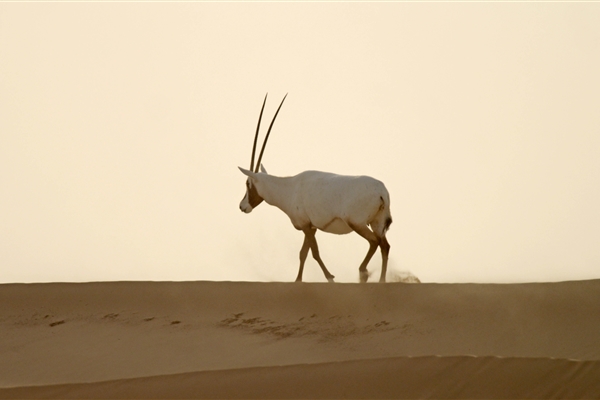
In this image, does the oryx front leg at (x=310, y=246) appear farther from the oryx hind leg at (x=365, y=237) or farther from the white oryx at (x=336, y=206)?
the oryx hind leg at (x=365, y=237)

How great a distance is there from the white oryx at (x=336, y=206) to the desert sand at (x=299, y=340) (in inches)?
68.8

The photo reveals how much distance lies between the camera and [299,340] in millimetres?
8516

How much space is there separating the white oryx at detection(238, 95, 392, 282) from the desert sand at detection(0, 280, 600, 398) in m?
1.75

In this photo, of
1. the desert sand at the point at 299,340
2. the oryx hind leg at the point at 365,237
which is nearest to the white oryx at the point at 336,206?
the oryx hind leg at the point at 365,237

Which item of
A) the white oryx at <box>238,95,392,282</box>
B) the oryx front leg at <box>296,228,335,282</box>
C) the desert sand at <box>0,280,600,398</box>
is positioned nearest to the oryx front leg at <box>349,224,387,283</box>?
the white oryx at <box>238,95,392,282</box>

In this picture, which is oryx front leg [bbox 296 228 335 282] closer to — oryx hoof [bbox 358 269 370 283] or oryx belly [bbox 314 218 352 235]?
oryx belly [bbox 314 218 352 235]

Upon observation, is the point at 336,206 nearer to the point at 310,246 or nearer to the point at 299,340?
the point at 310,246

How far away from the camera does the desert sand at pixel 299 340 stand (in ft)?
23.2

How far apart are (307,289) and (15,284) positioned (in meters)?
4.25

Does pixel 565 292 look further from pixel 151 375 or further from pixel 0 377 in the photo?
pixel 0 377

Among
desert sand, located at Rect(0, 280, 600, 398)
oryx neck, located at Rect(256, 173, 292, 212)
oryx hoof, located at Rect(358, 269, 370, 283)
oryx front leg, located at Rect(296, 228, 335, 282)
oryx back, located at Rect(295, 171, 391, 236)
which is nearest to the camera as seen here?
desert sand, located at Rect(0, 280, 600, 398)

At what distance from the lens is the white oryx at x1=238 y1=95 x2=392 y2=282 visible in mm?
11352

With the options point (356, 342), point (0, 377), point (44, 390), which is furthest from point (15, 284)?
point (356, 342)

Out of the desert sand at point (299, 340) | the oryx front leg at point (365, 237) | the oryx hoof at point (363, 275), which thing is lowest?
the desert sand at point (299, 340)
